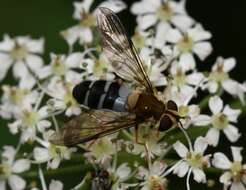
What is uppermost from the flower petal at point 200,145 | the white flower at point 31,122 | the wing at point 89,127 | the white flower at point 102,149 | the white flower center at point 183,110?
the wing at point 89,127

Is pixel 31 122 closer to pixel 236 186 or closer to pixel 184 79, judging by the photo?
pixel 184 79

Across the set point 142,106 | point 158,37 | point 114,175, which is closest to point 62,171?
point 114,175

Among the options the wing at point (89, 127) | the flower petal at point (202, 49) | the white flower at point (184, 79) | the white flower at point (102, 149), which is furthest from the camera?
the flower petal at point (202, 49)

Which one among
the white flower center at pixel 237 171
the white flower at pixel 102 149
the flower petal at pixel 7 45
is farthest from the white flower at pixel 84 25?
the white flower center at pixel 237 171

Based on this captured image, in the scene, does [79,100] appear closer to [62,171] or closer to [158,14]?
[62,171]

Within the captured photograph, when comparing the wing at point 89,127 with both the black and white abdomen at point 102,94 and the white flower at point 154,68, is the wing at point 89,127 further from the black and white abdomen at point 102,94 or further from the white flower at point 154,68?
the white flower at point 154,68

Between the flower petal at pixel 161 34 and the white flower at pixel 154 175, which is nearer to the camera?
the white flower at pixel 154 175
